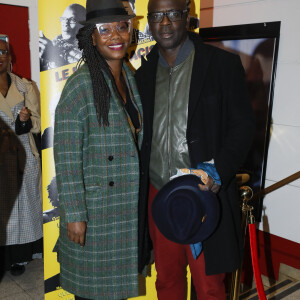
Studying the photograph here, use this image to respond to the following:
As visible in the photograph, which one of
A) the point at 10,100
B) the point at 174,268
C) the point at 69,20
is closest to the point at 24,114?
the point at 10,100

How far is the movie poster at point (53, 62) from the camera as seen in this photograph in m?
2.35

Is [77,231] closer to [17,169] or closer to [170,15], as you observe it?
[170,15]

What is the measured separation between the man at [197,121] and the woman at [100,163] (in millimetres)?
116

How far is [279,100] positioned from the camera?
3.63m

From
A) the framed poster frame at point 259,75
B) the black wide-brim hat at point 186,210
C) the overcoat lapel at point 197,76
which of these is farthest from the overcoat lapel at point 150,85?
the framed poster frame at point 259,75

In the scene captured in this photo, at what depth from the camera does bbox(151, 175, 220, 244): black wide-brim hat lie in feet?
6.36

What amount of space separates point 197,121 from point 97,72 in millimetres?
559

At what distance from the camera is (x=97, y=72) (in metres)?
2.05

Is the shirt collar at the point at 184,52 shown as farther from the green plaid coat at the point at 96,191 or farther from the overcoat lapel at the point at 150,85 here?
the green plaid coat at the point at 96,191

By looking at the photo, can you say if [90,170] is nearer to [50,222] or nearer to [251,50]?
[50,222]

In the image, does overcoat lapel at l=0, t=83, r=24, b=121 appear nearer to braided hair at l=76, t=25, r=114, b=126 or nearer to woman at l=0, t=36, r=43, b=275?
woman at l=0, t=36, r=43, b=275

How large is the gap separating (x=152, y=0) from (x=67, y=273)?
1493 mm

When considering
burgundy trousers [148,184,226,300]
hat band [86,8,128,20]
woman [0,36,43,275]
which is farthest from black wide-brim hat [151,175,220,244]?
woman [0,36,43,275]

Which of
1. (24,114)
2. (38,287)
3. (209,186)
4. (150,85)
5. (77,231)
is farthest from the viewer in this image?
(38,287)
